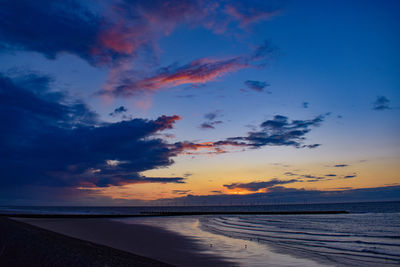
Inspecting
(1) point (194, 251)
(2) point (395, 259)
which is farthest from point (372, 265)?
(1) point (194, 251)

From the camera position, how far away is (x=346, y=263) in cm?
1998

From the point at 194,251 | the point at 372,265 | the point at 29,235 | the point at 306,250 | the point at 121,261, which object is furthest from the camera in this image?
the point at 306,250

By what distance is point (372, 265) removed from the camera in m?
19.5

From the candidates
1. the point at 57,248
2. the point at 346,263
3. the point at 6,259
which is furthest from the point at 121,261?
the point at 346,263

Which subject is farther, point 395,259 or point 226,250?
point 226,250

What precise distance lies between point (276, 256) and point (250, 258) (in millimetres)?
2413

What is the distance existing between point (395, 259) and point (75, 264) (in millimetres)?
21829

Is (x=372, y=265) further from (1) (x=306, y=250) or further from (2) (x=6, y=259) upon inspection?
(2) (x=6, y=259)

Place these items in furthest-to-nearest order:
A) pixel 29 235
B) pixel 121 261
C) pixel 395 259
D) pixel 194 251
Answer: pixel 194 251, pixel 395 259, pixel 29 235, pixel 121 261

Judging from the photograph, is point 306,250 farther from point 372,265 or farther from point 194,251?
point 194,251

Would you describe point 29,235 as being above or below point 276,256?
above

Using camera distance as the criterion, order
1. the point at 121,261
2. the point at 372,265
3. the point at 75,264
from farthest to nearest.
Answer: the point at 372,265 < the point at 121,261 < the point at 75,264

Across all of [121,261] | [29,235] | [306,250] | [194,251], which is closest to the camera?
[121,261]

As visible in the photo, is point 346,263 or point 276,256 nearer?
point 346,263
